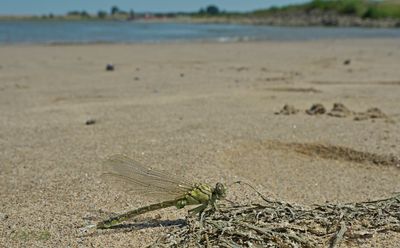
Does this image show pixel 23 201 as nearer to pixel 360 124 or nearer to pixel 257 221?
pixel 257 221

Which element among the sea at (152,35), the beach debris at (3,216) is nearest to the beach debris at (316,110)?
the beach debris at (3,216)

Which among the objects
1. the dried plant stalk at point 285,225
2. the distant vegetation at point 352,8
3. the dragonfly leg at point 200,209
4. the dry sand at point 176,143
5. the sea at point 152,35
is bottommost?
Answer: the sea at point 152,35

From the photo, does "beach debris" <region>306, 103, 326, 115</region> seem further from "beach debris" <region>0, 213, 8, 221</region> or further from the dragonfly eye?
"beach debris" <region>0, 213, 8, 221</region>

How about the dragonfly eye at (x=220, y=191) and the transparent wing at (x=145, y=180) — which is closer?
the dragonfly eye at (x=220, y=191)

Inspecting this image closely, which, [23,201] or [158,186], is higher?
[158,186]

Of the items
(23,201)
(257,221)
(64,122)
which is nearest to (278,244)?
(257,221)

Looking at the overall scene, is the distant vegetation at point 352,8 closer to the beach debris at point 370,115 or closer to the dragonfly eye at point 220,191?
the beach debris at point 370,115

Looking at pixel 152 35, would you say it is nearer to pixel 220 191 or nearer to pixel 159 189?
pixel 159 189
